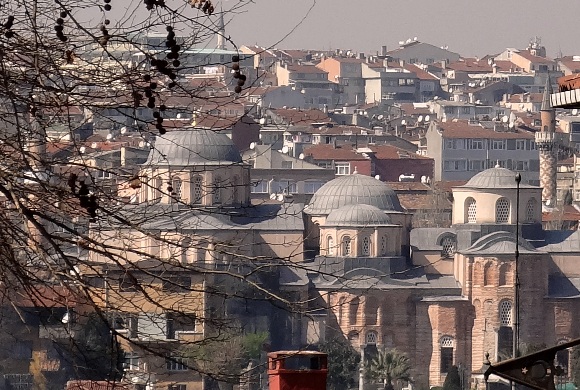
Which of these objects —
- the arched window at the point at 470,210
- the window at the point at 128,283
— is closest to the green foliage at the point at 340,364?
the arched window at the point at 470,210

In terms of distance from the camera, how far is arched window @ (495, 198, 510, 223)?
226 ft

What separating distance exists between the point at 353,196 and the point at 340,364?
13821 mm

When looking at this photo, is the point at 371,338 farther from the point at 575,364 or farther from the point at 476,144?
the point at 476,144

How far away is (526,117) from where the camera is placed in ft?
395

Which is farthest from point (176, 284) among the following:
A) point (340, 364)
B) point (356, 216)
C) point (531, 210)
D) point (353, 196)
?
point (531, 210)

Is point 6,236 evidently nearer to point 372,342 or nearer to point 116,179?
point 116,179

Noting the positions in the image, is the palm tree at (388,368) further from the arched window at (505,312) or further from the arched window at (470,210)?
the arched window at (470,210)

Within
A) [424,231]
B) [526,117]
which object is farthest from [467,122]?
[424,231]

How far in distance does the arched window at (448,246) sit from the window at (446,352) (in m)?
2.43

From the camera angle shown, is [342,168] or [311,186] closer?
[311,186]

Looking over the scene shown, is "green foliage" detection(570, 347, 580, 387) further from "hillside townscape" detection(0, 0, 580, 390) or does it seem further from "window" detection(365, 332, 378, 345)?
"window" detection(365, 332, 378, 345)

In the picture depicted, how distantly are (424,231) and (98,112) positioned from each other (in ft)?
201

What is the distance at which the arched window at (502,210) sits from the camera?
68938mm

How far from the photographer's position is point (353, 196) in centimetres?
7038
